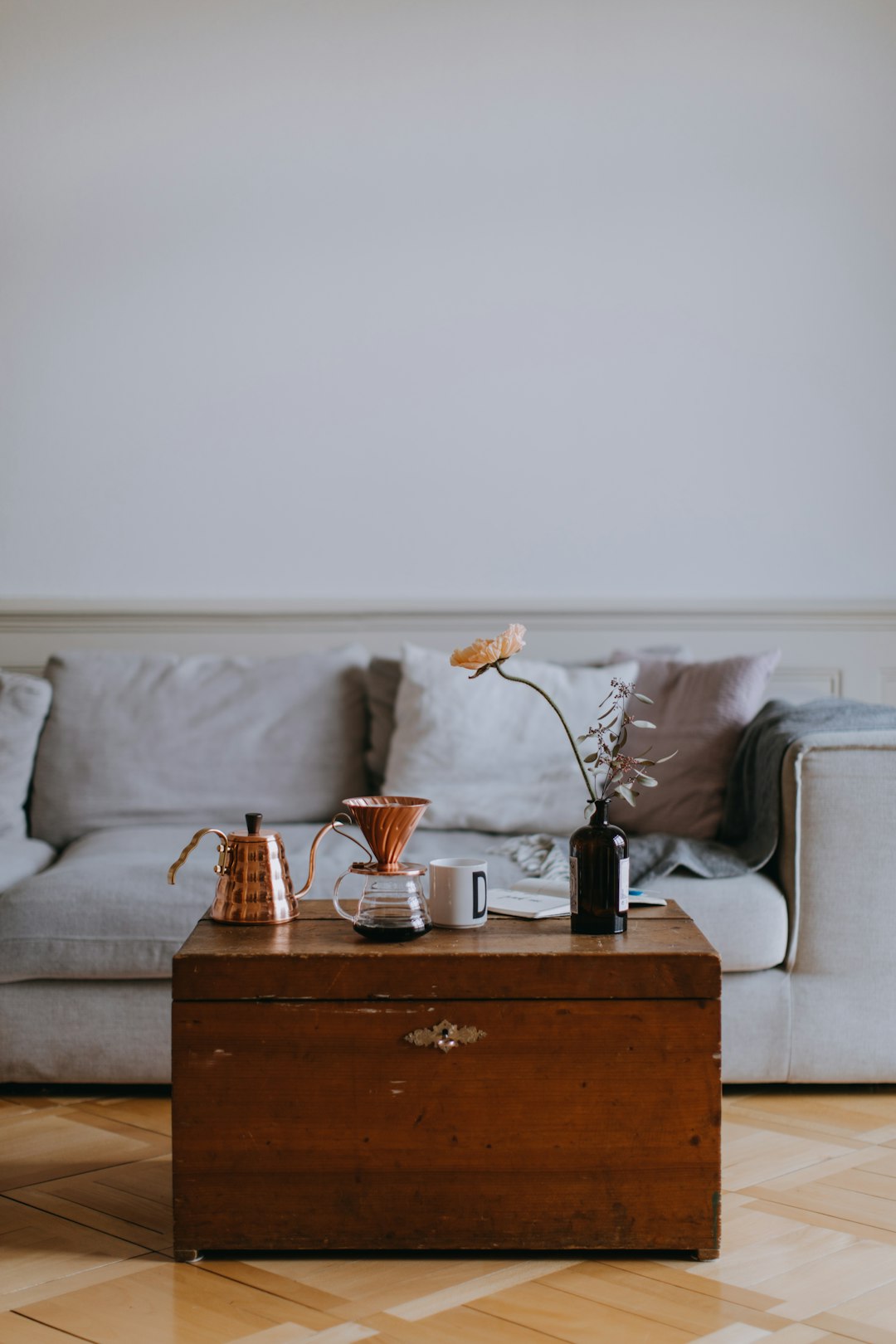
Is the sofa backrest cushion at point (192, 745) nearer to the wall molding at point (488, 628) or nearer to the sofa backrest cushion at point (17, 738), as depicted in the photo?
the sofa backrest cushion at point (17, 738)

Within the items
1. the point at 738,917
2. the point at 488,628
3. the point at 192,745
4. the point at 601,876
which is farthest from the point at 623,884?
the point at 488,628

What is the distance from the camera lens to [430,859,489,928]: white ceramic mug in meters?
1.78

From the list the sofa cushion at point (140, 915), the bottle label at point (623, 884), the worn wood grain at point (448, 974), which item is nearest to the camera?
the worn wood grain at point (448, 974)

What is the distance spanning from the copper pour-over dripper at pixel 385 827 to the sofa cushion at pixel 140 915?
615 millimetres

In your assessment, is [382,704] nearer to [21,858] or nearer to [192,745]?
[192,745]

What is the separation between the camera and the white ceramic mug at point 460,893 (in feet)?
5.85

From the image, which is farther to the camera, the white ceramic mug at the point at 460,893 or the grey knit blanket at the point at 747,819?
the grey knit blanket at the point at 747,819

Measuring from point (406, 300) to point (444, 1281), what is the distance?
2466 millimetres

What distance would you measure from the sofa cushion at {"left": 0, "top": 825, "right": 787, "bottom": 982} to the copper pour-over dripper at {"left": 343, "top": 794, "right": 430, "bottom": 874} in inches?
24.2

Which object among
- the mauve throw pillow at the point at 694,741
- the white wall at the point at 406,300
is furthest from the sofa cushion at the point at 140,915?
the white wall at the point at 406,300

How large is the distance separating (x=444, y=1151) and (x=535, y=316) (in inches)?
91.7

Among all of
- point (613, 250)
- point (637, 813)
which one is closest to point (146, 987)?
point (637, 813)

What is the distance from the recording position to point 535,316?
3.41 m

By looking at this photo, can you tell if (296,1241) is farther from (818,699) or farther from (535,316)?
(535,316)
